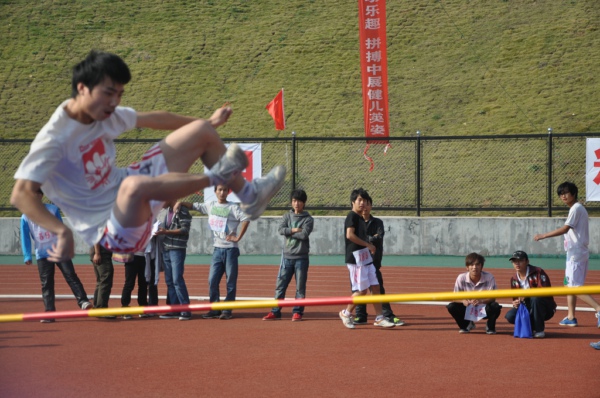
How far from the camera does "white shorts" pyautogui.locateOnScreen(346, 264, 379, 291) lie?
961 cm

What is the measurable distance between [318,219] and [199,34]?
16947 millimetres

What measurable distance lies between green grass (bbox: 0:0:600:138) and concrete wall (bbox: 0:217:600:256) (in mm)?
7451

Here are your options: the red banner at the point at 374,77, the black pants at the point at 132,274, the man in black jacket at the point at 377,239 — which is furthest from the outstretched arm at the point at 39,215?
the red banner at the point at 374,77

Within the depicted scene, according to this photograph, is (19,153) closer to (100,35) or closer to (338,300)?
(100,35)

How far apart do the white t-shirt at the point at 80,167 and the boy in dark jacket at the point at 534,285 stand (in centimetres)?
588

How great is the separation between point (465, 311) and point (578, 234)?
1.70 meters

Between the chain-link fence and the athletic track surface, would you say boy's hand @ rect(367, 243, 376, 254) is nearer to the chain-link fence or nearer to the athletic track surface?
the athletic track surface

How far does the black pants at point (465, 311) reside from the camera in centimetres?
938

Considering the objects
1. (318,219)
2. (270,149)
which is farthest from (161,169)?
(270,149)

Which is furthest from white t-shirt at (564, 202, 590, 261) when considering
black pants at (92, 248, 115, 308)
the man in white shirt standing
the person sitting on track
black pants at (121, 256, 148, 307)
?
black pants at (92, 248, 115, 308)

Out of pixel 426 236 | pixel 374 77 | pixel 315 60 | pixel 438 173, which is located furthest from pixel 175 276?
pixel 315 60

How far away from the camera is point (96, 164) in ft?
13.8

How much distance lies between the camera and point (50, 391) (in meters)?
6.84

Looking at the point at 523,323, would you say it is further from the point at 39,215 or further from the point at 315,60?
the point at 315,60
